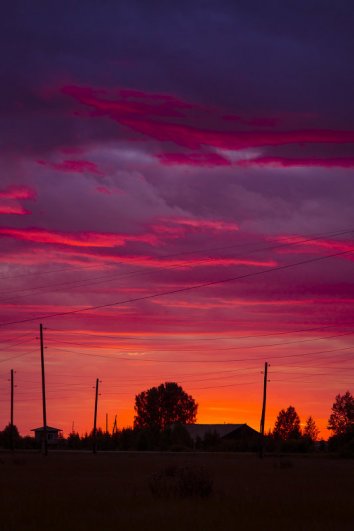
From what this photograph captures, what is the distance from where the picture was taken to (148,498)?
3294 cm

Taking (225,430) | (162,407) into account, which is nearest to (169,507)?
(225,430)

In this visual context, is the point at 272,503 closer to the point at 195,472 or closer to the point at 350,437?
the point at 195,472

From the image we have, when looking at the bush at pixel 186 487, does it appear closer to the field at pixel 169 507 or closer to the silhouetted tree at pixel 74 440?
the field at pixel 169 507

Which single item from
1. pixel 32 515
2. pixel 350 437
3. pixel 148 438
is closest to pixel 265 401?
pixel 350 437

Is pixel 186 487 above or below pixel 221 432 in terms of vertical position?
above

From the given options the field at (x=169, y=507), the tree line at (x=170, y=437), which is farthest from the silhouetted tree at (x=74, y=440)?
the field at (x=169, y=507)

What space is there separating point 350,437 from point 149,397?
8263 cm

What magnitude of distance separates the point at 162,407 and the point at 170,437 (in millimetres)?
53043

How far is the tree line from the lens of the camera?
410ft

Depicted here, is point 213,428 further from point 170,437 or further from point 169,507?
point 169,507

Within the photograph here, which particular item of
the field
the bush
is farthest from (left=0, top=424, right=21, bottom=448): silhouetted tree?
the bush

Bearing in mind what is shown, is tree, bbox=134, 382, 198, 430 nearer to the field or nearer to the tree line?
the tree line

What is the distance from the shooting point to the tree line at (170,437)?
125062mm

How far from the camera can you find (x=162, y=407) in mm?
198000
